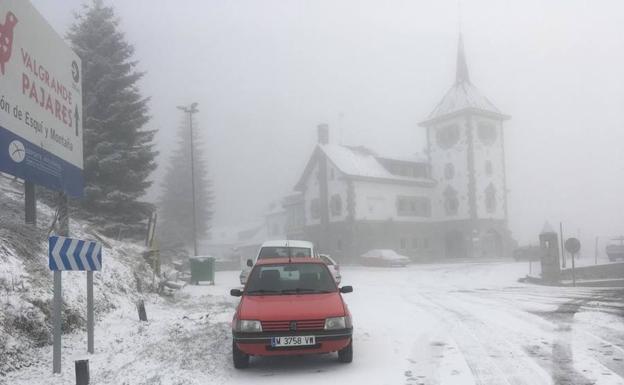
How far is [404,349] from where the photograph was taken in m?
8.89

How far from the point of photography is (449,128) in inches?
2162

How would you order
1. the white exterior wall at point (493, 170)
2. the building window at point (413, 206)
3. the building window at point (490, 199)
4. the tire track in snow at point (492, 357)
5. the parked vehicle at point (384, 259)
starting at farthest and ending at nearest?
the building window at point (490, 199) → the white exterior wall at point (493, 170) → the building window at point (413, 206) → the parked vehicle at point (384, 259) → the tire track in snow at point (492, 357)

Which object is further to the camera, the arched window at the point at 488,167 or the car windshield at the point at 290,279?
the arched window at the point at 488,167

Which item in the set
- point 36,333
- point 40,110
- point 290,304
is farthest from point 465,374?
point 40,110

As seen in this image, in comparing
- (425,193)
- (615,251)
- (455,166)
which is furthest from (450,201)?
(615,251)

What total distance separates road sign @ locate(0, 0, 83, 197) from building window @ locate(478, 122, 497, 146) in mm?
48259

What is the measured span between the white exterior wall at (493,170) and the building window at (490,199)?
31 centimetres

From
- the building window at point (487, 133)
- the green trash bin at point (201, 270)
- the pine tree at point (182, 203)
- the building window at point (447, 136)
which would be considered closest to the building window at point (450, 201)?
the building window at point (447, 136)

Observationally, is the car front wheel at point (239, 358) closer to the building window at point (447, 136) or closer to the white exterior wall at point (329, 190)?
the white exterior wall at point (329, 190)

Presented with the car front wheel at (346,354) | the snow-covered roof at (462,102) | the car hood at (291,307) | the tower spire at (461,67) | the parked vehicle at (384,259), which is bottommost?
the parked vehicle at (384,259)

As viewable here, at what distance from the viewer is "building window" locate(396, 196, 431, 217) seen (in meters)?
52.7

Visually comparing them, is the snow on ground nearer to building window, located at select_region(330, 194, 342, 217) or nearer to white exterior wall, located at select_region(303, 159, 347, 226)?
white exterior wall, located at select_region(303, 159, 347, 226)

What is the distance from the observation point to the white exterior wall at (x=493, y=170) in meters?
53.0

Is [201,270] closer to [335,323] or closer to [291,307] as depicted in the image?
[291,307]
